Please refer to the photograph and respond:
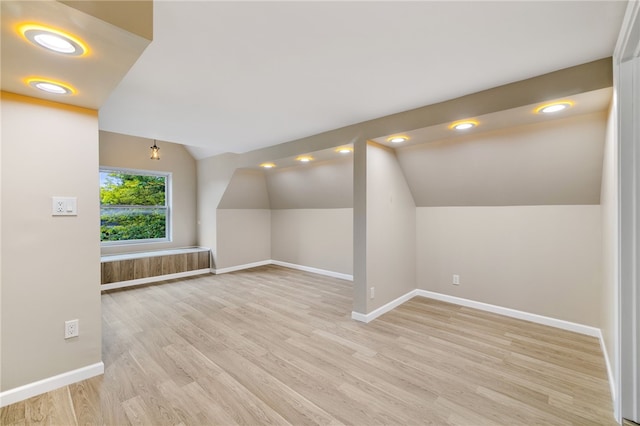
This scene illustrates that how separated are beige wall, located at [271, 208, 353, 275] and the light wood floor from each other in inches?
64.8

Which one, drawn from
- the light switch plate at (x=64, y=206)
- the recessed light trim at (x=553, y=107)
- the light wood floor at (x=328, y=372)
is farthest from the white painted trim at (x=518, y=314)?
the light switch plate at (x=64, y=206)

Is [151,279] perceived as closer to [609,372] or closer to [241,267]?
[241,267]

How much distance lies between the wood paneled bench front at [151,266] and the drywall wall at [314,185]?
1890mm

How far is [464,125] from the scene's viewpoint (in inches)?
98.8

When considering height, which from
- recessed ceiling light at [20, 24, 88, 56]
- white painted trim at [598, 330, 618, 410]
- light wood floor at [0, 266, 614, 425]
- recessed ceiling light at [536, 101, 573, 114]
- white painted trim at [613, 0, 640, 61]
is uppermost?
white painted trim at [613, 0, 640, 61]

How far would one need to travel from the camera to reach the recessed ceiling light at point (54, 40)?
3.72ft

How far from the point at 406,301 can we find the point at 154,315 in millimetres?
3216

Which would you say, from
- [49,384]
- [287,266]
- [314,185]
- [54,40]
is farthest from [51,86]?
[287,266]

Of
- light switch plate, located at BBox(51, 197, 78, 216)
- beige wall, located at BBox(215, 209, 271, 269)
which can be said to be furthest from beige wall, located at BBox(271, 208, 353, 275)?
light switch plate, located at BBox(51, 197, 78, 216)

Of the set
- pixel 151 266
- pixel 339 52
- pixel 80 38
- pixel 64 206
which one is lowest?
pixel 151 266

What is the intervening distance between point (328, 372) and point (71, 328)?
1932mm

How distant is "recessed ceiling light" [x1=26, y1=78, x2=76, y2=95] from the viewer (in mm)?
1607

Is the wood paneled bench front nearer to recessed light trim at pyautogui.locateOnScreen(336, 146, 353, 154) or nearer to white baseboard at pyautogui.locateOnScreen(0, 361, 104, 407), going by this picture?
white baseboard at pyautogui.locateOnScreen(0, 361, 104, 407)

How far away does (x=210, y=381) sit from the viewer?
203cm
